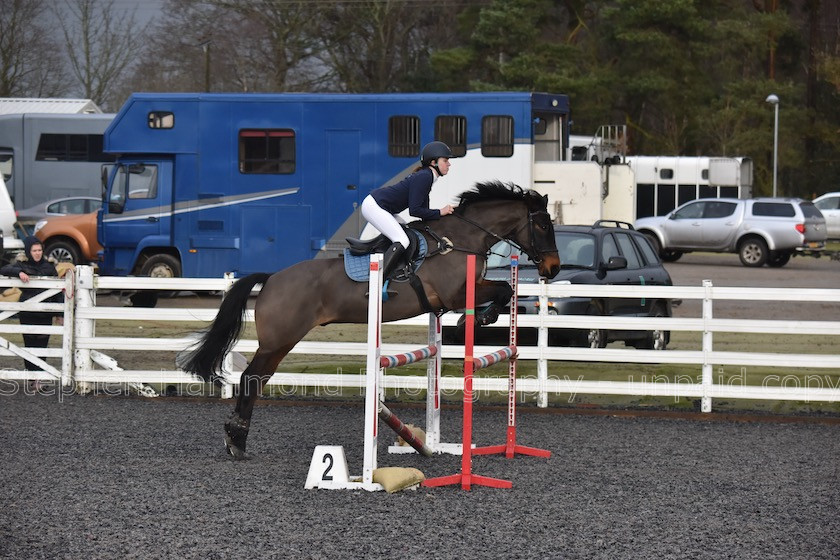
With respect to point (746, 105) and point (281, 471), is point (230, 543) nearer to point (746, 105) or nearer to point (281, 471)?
point (281, 471)

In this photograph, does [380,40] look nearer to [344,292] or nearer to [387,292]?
[344,292]

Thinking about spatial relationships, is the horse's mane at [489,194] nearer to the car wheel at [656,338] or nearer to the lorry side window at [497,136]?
the car wheel at [656,338]

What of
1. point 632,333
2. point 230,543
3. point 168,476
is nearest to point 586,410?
point 632,333

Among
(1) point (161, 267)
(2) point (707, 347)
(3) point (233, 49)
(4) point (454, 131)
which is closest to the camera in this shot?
(2) point (707, 347)

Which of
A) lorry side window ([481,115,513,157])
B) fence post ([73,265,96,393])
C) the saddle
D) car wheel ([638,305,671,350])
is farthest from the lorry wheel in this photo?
the saddle

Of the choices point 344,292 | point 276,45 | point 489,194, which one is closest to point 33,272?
point 344,292


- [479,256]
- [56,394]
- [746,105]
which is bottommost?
[56,394]

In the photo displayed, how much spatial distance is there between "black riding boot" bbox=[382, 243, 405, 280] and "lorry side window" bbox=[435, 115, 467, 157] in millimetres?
13072

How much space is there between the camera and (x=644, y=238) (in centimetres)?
1570

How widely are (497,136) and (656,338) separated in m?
8.28

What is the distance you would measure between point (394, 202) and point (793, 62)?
147ft

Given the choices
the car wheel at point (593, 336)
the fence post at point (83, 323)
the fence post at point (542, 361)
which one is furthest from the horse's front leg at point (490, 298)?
the fence post at point (83, 323)

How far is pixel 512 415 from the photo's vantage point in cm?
909

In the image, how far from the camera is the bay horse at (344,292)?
920 cm
